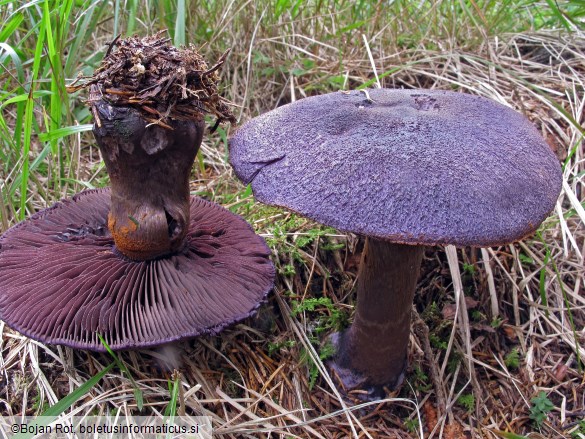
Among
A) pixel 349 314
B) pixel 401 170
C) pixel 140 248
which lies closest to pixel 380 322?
pixel 349 314

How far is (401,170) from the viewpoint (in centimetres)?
116

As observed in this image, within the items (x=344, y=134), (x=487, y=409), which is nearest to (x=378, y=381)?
(x=487, y=409)

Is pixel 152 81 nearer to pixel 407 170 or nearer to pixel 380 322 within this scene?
pixel 407 170

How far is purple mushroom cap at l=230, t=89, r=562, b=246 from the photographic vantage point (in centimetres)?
110

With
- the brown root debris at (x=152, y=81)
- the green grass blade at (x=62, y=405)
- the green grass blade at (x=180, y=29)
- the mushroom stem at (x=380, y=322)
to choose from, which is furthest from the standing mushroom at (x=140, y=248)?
the green grass blade at (x=180, y=29)

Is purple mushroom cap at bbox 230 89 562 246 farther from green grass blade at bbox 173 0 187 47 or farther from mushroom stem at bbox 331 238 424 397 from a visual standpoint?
green grass blade at bbox 173 0 187 47

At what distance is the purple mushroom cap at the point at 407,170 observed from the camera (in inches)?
43.3

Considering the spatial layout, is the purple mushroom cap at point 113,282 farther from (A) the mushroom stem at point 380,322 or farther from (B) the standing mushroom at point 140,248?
(A) the mushroom stem at point 380,322

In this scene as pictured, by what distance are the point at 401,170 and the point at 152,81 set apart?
69cm

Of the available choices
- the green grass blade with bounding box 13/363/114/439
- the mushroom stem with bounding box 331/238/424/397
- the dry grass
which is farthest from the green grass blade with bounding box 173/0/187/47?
the green grass blade with bounding box 13/363/114/439

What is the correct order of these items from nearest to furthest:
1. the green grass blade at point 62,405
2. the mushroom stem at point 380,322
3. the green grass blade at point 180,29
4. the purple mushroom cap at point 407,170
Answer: the purple mushroom cap at point 407,170 → the green grass blade at point 62,405 → the mushroom stem at point 380,322 → the green grass blade at point 180,29

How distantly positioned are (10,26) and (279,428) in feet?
5.87

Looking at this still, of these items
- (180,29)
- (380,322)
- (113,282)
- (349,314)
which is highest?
(180,29)

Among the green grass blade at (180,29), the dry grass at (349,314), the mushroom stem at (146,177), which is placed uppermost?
the green grass blade at (180,29)
